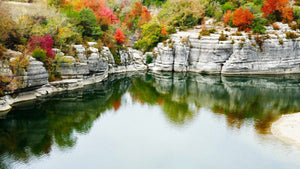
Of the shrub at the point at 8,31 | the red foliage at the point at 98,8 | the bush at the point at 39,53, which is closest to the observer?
the shrub at the point at 8,31

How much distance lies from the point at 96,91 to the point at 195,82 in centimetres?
1655

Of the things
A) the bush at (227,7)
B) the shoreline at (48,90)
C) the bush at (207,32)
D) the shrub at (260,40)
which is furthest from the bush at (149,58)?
the shrub at (260,40)

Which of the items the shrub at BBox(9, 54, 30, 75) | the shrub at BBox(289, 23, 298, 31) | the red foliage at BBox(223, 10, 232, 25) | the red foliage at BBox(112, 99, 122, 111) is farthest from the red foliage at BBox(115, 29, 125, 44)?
the shrub at BBox(289, 23, 298, 31)

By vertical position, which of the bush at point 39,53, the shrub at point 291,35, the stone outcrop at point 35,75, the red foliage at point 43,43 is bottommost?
the stone outcrop at point 35,75

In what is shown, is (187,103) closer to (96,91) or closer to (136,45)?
(96,91)

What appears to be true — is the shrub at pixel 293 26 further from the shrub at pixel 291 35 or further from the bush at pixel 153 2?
the bush at pixel 153 2

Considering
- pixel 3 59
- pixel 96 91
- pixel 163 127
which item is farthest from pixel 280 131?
pixel 3 59

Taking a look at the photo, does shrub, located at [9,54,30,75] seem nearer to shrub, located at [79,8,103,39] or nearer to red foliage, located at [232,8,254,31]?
shrub, located at [79,8,103,39]

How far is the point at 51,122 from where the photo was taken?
28188 millimetres

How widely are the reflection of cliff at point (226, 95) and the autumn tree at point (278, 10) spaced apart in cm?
1374

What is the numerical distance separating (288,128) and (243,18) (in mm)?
32210

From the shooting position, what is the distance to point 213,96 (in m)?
39.2

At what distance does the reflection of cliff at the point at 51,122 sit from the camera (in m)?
22.8

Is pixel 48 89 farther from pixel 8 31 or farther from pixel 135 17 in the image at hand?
pixel 135 17
